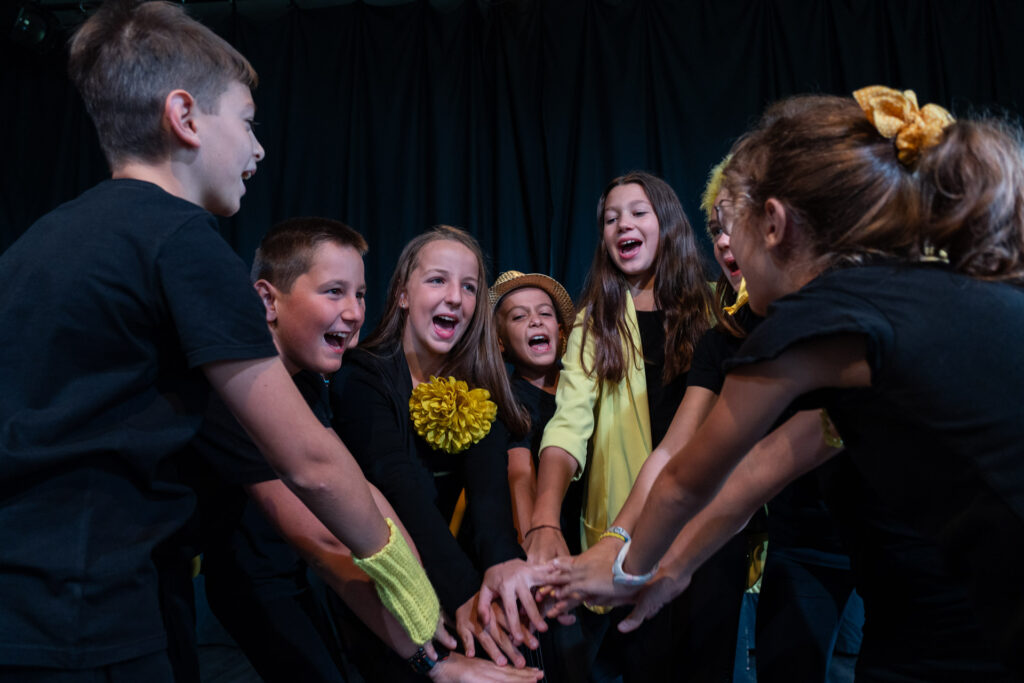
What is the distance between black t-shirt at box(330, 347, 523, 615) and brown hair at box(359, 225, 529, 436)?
9cm

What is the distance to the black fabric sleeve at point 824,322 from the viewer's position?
3.25ft

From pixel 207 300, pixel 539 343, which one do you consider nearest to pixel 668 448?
pixel 539 343

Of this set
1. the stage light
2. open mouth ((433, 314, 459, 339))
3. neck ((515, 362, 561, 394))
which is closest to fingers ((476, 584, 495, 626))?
open mouth ((433, 314, 459, 339))

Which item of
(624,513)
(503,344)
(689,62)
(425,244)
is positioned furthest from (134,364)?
(689,62)

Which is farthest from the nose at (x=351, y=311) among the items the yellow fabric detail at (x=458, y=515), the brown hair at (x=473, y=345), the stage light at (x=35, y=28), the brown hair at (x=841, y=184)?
the stage light at (x=35, y=28)

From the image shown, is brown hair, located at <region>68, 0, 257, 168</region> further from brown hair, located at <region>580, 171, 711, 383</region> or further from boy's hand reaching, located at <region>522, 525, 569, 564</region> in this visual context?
brown hair, located at <region>580, 171, 711, 383</region>

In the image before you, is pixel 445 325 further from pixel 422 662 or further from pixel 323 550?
pixel 422 662

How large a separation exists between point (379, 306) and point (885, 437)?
4.19 m

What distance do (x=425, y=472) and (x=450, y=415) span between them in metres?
0.21

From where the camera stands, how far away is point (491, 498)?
2246 millimetres

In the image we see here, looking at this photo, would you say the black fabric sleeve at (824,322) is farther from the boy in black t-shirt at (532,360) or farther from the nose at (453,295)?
the nose at (453,295)

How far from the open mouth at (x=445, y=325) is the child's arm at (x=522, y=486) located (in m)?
0.46

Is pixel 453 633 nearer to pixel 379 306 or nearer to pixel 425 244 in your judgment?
pixel 425 244

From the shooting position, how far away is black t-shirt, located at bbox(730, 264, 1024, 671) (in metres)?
1.00
